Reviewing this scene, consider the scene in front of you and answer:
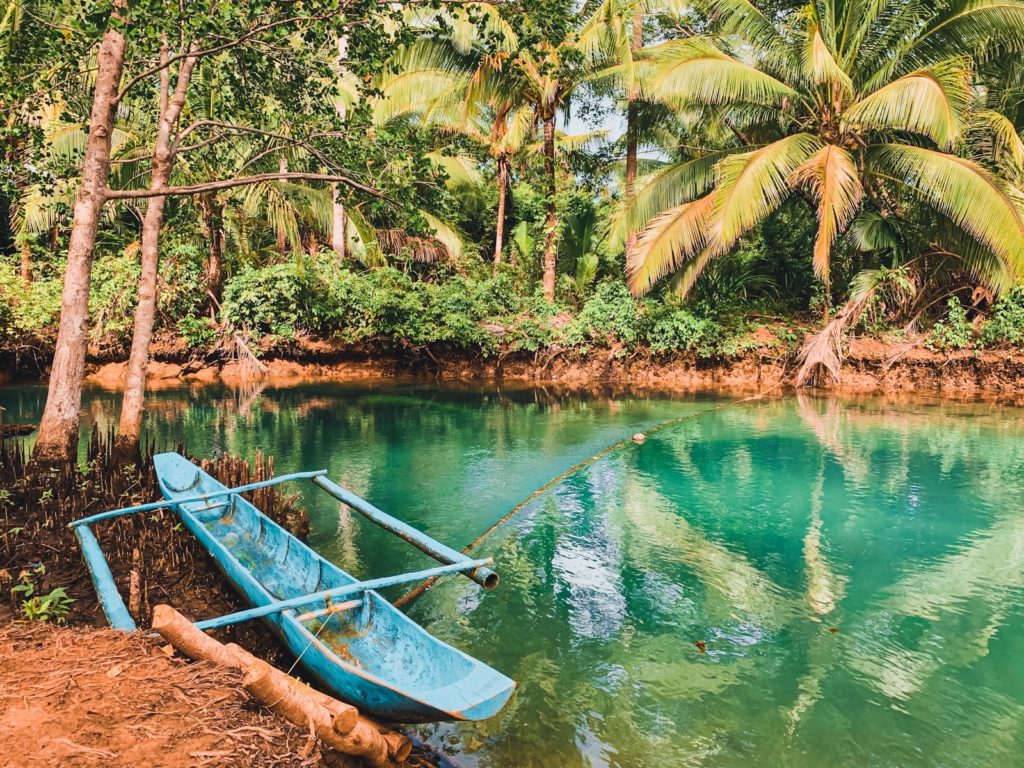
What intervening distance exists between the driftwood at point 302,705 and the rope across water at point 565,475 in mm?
2084

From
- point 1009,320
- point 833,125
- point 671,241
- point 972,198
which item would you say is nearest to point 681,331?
point 671,241

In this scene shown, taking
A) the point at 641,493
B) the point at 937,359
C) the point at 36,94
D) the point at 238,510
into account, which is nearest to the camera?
the point at 238,510

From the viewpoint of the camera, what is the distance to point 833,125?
14148 mm

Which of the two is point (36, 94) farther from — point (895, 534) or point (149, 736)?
point (895, 534)

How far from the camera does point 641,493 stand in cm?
865

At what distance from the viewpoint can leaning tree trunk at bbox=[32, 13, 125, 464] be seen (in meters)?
6.40

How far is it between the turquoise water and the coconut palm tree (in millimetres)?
3511

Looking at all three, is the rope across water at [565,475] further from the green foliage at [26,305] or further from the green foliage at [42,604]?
the green foliage at [26,305]

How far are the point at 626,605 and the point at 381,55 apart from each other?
213 inches

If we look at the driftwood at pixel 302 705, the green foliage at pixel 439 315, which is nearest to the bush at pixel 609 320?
the green foliage at pixel 439 315

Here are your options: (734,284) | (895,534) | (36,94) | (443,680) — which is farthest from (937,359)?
(36,94)

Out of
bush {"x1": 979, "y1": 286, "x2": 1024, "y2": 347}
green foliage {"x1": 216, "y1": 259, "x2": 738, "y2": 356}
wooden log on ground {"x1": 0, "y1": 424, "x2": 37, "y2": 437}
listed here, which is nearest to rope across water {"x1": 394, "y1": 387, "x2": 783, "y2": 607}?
green foliage {"x1": 216, "y1": 259, "x2": 738, "y2": 356}

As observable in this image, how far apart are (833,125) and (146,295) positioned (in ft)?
42.0

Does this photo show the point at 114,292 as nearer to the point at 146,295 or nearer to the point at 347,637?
the point at 146,295
